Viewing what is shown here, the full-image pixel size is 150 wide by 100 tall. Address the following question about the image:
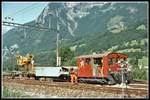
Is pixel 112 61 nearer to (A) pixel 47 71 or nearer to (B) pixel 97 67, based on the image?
(B) pixel 97 67

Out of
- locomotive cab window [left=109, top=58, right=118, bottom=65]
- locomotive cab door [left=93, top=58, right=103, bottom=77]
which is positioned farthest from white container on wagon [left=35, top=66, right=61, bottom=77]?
locomotive cab window [left=109, top=58, right=118, bottom=65]

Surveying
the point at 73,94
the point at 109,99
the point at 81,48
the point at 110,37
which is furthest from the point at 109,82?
the point at 110,37

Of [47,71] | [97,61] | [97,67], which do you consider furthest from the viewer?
[47,71]

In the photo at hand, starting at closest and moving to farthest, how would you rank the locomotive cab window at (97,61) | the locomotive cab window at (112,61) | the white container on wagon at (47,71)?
the locomotive cab window at (112,61), the locomotive cab window at (97,61), the white container on wagon at (47,71)

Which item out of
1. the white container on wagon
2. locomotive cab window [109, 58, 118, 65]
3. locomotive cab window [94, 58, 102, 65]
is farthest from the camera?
the white container on wagon

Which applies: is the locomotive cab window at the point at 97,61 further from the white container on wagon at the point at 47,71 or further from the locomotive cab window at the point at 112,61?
the white container on wagon at the point at 47,71

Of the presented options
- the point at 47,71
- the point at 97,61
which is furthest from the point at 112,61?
the point at 47,71

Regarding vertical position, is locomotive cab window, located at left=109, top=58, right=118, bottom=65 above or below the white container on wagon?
above

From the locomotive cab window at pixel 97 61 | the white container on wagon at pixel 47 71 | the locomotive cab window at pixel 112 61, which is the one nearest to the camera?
the locomotive cab window at pixel 112 61

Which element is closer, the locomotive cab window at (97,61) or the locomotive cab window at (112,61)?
the locomotive cab window at (112,61)

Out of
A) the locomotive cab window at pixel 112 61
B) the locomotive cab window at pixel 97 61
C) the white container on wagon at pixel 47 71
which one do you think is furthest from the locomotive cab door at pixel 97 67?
the white container on wagon at pixel 47 71

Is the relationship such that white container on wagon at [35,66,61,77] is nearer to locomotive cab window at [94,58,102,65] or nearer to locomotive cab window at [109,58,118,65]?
locomotive cab window at [94,58,102,65]

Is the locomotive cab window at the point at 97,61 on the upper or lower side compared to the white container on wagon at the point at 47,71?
upper

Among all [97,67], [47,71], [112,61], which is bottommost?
[47,71]
